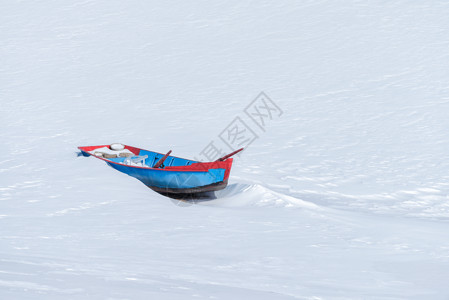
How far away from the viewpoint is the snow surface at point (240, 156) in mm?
8148

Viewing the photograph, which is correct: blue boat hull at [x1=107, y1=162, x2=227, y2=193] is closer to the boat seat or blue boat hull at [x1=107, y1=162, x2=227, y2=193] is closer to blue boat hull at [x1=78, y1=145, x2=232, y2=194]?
blue boat hull at [x1=78, y1=145, x2=232, y2=194]

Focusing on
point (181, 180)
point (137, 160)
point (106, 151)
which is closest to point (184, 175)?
point (181, 180)

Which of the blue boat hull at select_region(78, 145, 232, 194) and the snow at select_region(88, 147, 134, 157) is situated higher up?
the snow at select_region(88, 147, 134, 157)

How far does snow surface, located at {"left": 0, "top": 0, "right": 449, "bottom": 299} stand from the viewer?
8148 mm

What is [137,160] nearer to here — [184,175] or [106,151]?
[106,151]

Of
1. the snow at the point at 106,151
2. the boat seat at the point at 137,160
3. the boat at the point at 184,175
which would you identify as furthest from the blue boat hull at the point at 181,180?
the snow at the point at 106,151

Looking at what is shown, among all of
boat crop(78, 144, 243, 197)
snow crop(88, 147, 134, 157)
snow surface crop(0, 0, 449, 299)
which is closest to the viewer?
snow surface crop(0, 0, 449, 299)


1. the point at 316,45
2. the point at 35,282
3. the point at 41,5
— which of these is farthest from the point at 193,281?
the point at 41,5

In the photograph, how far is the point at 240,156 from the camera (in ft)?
58.2

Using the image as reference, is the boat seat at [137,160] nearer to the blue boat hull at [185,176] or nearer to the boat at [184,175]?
the boat at [184,175]

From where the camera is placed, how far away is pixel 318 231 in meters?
10.6

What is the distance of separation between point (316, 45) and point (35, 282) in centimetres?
2424

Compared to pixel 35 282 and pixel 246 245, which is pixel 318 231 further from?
pixel 35 282

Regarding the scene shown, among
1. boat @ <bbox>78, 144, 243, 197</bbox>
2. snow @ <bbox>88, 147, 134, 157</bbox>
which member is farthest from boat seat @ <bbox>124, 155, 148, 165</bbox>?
boat @ <bbox>78, 144, 243, 197</bbox>
